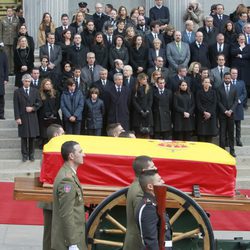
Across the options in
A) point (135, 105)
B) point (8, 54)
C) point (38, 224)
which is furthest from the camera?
point (8, 54)

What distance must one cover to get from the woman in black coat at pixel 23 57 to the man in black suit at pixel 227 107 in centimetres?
415

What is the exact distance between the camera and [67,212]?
9.23 m

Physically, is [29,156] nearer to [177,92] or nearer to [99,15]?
[177,92]

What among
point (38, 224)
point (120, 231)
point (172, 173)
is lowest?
point (38, 224)

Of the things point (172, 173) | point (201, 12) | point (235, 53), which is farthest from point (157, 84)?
point (172, 173)

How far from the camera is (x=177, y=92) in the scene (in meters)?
18.2

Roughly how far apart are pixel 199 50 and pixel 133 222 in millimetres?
11072

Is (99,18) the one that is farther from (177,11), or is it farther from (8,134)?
(8,134)

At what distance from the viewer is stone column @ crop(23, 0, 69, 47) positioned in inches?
853

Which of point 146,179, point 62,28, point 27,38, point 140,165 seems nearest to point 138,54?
point 62,28

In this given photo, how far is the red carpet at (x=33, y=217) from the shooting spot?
14000mm

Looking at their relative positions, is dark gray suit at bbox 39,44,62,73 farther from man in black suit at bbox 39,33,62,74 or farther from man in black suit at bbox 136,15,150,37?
man in black suit at bbox 136,15,150,37

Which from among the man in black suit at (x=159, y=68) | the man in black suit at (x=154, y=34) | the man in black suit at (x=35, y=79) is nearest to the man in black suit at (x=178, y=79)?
the man in black suit at (x=159, y=68)

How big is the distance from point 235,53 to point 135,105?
3.11 meters
